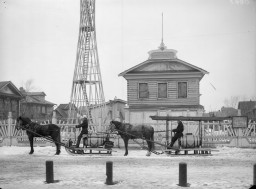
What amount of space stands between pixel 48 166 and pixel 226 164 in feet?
23.6

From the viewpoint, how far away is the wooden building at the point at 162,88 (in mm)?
31531

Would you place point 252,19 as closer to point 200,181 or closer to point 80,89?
point 200,181

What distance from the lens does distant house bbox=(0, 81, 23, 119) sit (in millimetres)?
48000

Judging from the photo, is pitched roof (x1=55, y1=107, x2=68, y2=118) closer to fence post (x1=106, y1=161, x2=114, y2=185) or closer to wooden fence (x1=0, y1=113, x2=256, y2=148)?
wooden fence (x1=0, y1=113, x2=256, y2=148)

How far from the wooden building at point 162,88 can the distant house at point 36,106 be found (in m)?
30.7

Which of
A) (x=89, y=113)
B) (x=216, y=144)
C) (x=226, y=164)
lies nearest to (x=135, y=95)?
(x=89, y=113)

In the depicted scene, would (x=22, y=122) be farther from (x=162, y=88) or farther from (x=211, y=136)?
(x=162, y=88)

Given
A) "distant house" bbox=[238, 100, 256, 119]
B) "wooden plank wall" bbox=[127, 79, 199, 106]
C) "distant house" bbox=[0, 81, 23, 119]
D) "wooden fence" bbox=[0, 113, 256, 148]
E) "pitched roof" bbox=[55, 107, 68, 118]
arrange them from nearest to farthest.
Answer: "wooden fence" bbox=[0, 113, 256, 148] → "wooden plank wall" bbox=[127, 79, 199, 106] → "distant house" bbox=[0, 81, 23, 119] → "distant house" bbox=[238, 100, 256, 119] → "pitched roof" bbox=[55, 107, 68, 118]

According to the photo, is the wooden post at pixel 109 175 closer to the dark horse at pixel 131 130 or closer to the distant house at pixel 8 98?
the dark horse at pixel 131 130

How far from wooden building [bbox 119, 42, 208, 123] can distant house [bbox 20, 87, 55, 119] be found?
30.7m

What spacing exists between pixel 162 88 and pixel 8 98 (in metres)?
25.9

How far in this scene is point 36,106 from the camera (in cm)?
6600

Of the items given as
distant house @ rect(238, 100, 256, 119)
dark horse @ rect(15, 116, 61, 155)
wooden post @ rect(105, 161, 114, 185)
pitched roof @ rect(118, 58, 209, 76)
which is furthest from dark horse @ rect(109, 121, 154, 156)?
distant house @ rect(238, 100, 256, 119)

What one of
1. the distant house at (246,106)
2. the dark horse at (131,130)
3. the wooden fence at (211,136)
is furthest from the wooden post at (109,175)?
the distant house at (246,106)
